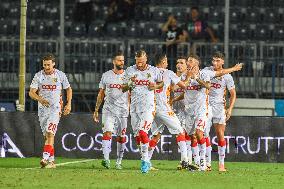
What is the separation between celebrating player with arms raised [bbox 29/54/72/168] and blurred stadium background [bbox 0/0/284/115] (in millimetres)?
5142

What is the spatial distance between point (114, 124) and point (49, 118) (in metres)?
1.31

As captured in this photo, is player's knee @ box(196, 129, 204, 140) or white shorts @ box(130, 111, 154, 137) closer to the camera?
white shorts @ box(130, 111, 154, 137)

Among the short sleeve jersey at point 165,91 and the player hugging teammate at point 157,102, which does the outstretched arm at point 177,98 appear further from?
the short sleeve jersey at point 165,91

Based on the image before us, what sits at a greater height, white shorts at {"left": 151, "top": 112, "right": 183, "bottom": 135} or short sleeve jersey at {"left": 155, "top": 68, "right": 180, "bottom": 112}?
short sleeve jersey at {"left": 155, "top": 68, "right": 180, "bottom": 112}

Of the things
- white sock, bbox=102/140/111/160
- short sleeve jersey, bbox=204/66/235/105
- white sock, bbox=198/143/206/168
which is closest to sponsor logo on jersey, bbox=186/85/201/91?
short sleeve jersey, bbox=204/66/235/105

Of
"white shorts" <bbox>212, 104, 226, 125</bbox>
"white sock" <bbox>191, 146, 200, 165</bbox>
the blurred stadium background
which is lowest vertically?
"white sock" <bbox>191, 146, 200, 165</bbox>

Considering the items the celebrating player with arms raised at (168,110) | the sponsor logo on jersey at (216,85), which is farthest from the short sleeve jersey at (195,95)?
the sponsor logo on jersey at (216,85)

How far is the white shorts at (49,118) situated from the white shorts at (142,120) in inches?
82.0

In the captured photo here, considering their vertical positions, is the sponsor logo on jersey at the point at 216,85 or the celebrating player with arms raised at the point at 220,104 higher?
the sponsor logo on jersey at the point at 216,85

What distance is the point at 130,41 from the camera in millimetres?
28875

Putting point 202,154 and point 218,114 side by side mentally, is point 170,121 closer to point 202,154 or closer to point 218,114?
point 202,154

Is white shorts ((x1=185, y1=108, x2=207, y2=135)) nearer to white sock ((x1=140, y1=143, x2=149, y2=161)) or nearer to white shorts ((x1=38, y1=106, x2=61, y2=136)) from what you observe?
white sock ((x1=140, y1=143, x2=149, y2=161))

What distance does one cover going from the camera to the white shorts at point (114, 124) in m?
21.8

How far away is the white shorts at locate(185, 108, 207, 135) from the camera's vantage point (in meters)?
20.7
